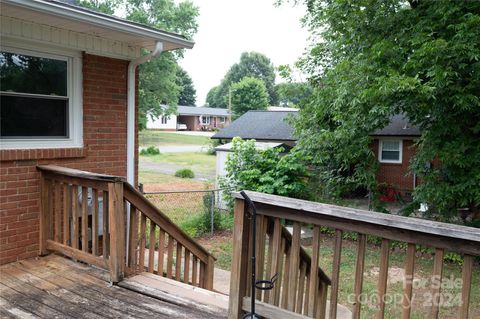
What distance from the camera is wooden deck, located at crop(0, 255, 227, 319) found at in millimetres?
2768

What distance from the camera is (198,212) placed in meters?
10.6

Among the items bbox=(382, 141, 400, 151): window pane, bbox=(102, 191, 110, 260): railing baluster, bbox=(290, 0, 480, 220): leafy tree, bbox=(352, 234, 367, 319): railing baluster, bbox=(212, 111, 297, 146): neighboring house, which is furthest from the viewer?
bbox=(212, 111, 297, 146): neighboring house

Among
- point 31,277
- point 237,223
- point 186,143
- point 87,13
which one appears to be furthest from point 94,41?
point 186,143

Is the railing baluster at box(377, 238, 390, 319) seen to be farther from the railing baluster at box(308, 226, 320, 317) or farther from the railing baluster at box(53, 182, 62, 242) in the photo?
the railing baluster at box(53, 182, 62, 242)

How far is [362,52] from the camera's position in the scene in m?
7.61

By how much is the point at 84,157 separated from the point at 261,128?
15.1m

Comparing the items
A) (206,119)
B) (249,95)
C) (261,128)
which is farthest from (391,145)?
(206,119)

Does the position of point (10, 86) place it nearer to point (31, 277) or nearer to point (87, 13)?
point (87, 13)

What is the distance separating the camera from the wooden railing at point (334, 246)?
1.78 metres

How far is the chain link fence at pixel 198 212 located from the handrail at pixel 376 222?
689cm

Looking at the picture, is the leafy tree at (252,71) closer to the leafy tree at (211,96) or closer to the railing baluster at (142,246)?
the leafy tree at (211,96)

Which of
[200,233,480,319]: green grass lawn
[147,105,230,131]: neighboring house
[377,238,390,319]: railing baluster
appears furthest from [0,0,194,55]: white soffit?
[147,105,230,131]: neighboring house

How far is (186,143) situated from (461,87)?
34.6 m

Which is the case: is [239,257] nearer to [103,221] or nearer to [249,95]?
[103,221]
